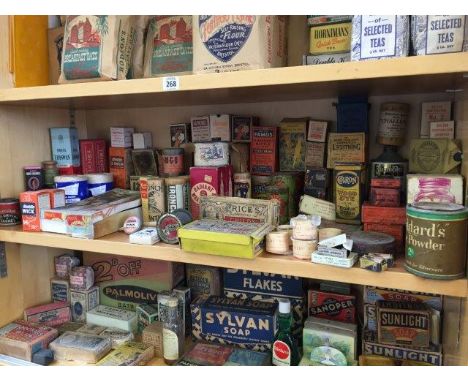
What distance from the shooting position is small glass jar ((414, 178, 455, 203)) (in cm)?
76

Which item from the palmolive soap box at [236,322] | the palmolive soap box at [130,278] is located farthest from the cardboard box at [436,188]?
the palmolive soap box at [130,278]

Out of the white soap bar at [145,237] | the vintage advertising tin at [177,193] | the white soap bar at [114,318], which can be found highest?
the vintage advertising tin at [177,193]

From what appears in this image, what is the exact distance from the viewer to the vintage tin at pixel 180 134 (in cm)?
127

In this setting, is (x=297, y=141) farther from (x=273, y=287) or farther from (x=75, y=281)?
(x=75, y=281)

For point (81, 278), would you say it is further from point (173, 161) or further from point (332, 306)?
point (332, 306)

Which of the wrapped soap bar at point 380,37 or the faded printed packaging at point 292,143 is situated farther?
the faded printed packaging at point 292,143

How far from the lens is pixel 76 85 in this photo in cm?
96

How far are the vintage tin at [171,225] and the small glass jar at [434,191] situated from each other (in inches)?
20.4

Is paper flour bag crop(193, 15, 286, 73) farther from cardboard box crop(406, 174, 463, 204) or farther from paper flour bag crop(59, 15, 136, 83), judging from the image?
cardboard box crop(406, 174, 463, 204)

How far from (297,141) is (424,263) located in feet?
1.71

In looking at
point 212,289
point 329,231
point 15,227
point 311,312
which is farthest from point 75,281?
point 329,231

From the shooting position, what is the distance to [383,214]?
2.88 feet

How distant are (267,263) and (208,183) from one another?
0.95ft

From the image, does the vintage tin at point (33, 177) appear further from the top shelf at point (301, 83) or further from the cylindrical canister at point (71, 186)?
the top shelf at point (301, 83)
